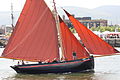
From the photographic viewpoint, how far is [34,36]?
51.0m

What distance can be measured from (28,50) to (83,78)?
9.18 m

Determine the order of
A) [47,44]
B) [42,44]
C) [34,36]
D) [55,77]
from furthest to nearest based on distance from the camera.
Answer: [34,36] < [42,44] < [47,44] < [55,77]

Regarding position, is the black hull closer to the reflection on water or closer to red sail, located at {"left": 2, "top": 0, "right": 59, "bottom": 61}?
the reflection on water

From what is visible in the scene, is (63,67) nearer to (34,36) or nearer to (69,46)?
(69,46)

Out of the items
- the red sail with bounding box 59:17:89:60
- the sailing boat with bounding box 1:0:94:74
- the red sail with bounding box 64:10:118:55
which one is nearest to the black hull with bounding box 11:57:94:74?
the sailing boat with bounding box 1:0:94:74

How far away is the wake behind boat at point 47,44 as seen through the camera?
161 feet

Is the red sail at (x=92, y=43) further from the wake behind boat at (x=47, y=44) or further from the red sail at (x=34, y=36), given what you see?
the red sail at (x=34, y=36)

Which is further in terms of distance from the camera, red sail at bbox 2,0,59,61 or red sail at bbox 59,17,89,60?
red sail at bbox 2,0,59,61

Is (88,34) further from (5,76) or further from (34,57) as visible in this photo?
(5,76)

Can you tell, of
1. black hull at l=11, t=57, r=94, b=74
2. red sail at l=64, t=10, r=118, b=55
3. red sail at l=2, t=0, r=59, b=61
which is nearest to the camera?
black hull at l=11, t=57, r=94, b=74

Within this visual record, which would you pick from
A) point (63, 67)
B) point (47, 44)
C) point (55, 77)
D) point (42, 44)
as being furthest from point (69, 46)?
point (55, 77)

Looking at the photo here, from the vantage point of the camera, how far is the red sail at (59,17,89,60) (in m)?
50.1

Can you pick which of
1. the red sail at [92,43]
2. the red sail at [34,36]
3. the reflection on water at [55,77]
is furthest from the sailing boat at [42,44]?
the red sail at [92,43]

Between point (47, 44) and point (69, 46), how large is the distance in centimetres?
290
